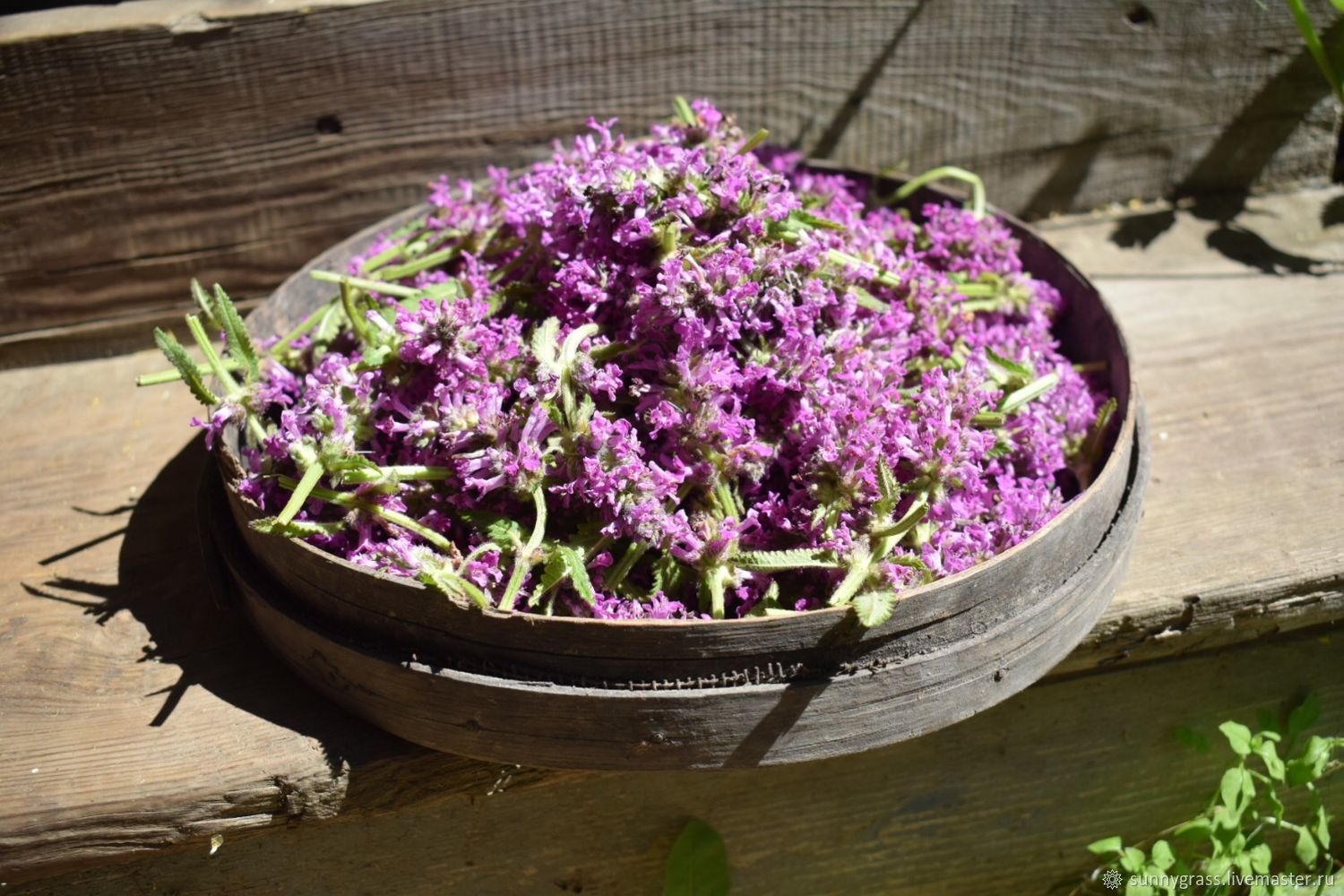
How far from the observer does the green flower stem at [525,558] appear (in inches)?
47.5

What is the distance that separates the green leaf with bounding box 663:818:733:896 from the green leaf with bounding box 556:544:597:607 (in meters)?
0.52

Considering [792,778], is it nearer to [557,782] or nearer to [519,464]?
[557,782]

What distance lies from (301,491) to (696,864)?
2.51ft

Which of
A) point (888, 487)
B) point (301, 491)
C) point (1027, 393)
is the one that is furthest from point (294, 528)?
point (1027, 393)

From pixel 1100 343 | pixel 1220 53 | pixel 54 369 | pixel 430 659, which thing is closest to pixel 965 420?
pixel 1100 343

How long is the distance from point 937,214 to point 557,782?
3.42 ft

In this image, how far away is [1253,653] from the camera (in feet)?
5.88

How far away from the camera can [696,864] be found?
1.57 meters

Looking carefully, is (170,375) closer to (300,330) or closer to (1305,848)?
(300,330)

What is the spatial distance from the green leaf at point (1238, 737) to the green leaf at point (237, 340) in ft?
4.74

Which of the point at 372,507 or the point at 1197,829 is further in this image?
the point at 1197,829

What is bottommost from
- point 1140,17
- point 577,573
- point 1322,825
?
point 1322,825

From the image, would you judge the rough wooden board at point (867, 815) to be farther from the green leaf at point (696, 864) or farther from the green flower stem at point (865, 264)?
the green flower stem at point (865, 264)

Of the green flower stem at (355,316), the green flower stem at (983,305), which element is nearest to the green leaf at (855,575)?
the green flower stem at (983,305)
